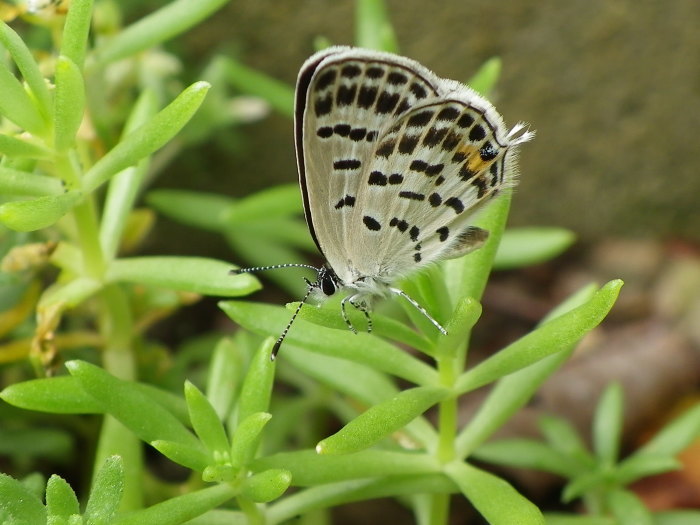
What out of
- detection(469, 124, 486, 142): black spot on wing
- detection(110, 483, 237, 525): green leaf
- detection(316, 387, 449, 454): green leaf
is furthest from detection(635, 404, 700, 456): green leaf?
detection(110, 483, 237, 525): green leaf

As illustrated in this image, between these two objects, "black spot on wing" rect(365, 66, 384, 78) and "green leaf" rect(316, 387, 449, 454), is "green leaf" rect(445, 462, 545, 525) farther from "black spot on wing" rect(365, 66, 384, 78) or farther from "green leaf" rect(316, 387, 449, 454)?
"black spot on wing" rect(365, 66, 384, 78)

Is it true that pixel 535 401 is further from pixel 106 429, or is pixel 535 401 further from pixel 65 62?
pixel 65 62

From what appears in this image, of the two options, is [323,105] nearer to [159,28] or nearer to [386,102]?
[386,102]

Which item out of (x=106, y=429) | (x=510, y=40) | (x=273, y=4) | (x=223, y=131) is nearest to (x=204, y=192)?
(x=223, y=131)

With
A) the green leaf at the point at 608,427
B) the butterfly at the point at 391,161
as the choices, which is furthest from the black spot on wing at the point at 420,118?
the green leaf at the point at 608,427

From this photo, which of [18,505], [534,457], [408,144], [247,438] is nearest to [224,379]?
[247,438]

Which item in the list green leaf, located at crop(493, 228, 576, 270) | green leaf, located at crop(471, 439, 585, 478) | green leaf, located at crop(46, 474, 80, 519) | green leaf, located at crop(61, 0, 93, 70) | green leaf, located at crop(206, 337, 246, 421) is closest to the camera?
green leaf, located at crop(46, 474, 80, 519)
